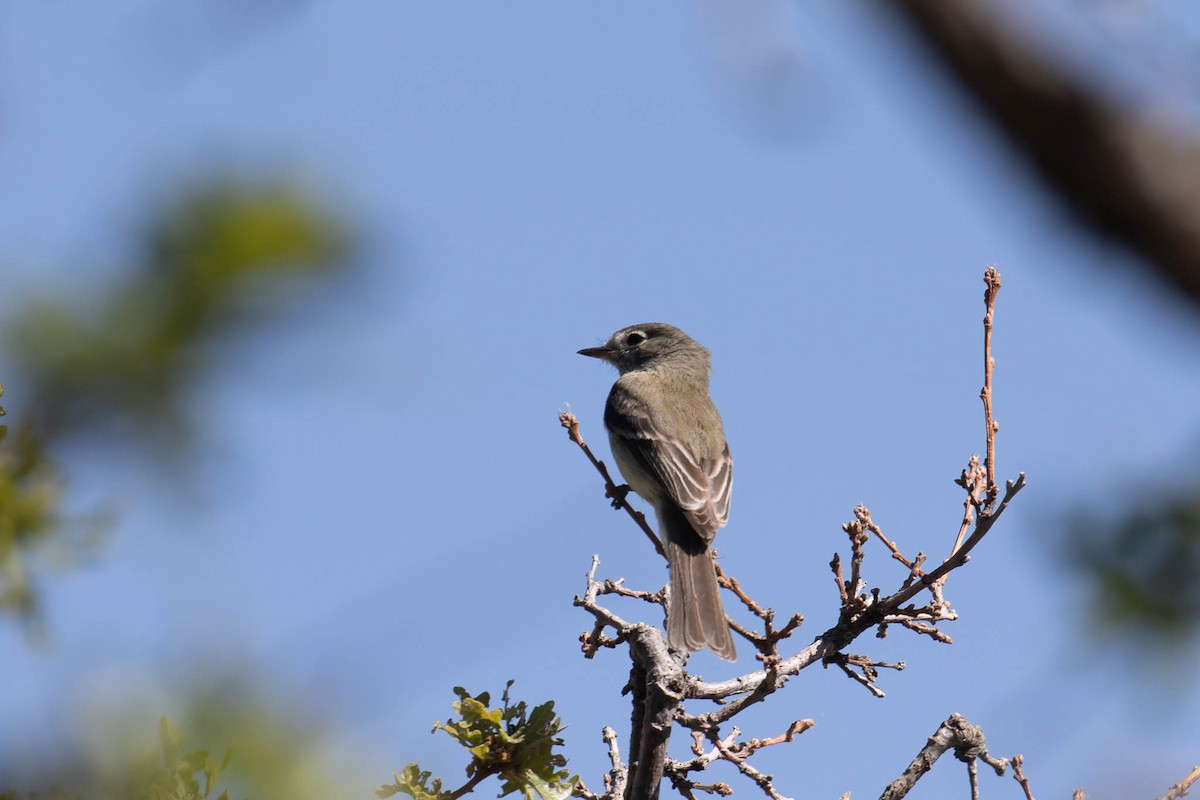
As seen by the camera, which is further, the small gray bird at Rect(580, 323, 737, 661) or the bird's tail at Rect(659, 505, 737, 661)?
the small gray bird at Rect(580, 323, 737, 661)

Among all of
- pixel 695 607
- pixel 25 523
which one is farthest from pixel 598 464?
pixel 25 523

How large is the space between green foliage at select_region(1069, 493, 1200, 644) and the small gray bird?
3.47 m

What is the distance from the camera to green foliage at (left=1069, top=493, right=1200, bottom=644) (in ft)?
7.17

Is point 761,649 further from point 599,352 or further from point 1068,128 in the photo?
point 599,352

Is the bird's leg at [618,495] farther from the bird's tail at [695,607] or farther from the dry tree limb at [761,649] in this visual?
the dry tree limb at [761,649]

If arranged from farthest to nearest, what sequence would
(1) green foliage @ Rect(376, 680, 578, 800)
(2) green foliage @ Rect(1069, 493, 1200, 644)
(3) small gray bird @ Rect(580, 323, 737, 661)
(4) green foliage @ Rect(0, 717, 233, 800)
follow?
(3) small gray bird @ Rect(580, 323, 737, 661) < (1) green foliage @ Rect(376, 680, 578, 800) < (2) green foliage @ Rect(1069, 493, 1200, 644) < (4) green foliage @ Rect(0, 717, 233, 800)

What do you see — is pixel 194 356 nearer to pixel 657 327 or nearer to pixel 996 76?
pixel 996 76

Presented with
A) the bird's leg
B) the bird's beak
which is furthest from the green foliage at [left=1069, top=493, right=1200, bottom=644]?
the bird's beak

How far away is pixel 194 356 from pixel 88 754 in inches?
22.3

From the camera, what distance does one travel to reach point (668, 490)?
8.34 meters

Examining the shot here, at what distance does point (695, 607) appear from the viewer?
6.48 m

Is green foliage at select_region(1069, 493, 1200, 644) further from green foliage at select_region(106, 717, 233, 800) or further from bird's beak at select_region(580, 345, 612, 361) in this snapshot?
bird's beak at select_region(580, 345, 612, 361)

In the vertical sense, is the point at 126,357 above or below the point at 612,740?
below

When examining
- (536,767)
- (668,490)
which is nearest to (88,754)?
(536,767)
